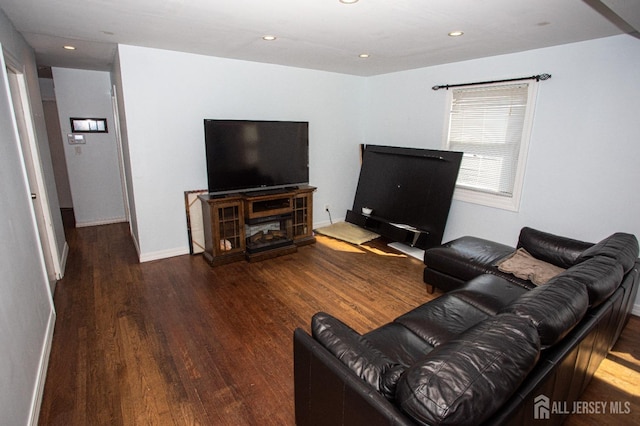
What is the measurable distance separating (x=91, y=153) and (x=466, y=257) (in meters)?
5.86

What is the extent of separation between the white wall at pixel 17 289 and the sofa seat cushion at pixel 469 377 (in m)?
1.76

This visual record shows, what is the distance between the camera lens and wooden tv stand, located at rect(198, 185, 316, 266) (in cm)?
388

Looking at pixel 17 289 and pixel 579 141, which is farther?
pixel 579 141

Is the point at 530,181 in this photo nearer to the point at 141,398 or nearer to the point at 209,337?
the point at 209,337

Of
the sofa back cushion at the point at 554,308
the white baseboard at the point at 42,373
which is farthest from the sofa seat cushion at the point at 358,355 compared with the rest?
the white baseboard at the point at 42,373

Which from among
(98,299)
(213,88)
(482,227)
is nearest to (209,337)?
(98,299)

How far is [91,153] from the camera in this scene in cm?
543

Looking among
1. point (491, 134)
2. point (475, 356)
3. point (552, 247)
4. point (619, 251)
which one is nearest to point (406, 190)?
point (491, 134)

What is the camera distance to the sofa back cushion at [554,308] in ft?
4.44

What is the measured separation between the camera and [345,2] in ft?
6.94

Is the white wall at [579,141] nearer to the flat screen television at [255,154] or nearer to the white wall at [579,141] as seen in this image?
the white wall at [579,141]

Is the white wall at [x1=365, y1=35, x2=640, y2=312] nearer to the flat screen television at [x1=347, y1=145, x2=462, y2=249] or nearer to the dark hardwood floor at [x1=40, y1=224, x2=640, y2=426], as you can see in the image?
the flat screen television at [x1=347, y1=145, x2=462, y2=249]

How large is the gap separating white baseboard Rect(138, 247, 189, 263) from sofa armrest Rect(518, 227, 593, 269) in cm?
388

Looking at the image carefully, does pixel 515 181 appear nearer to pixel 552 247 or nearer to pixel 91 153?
pixel 552 247
